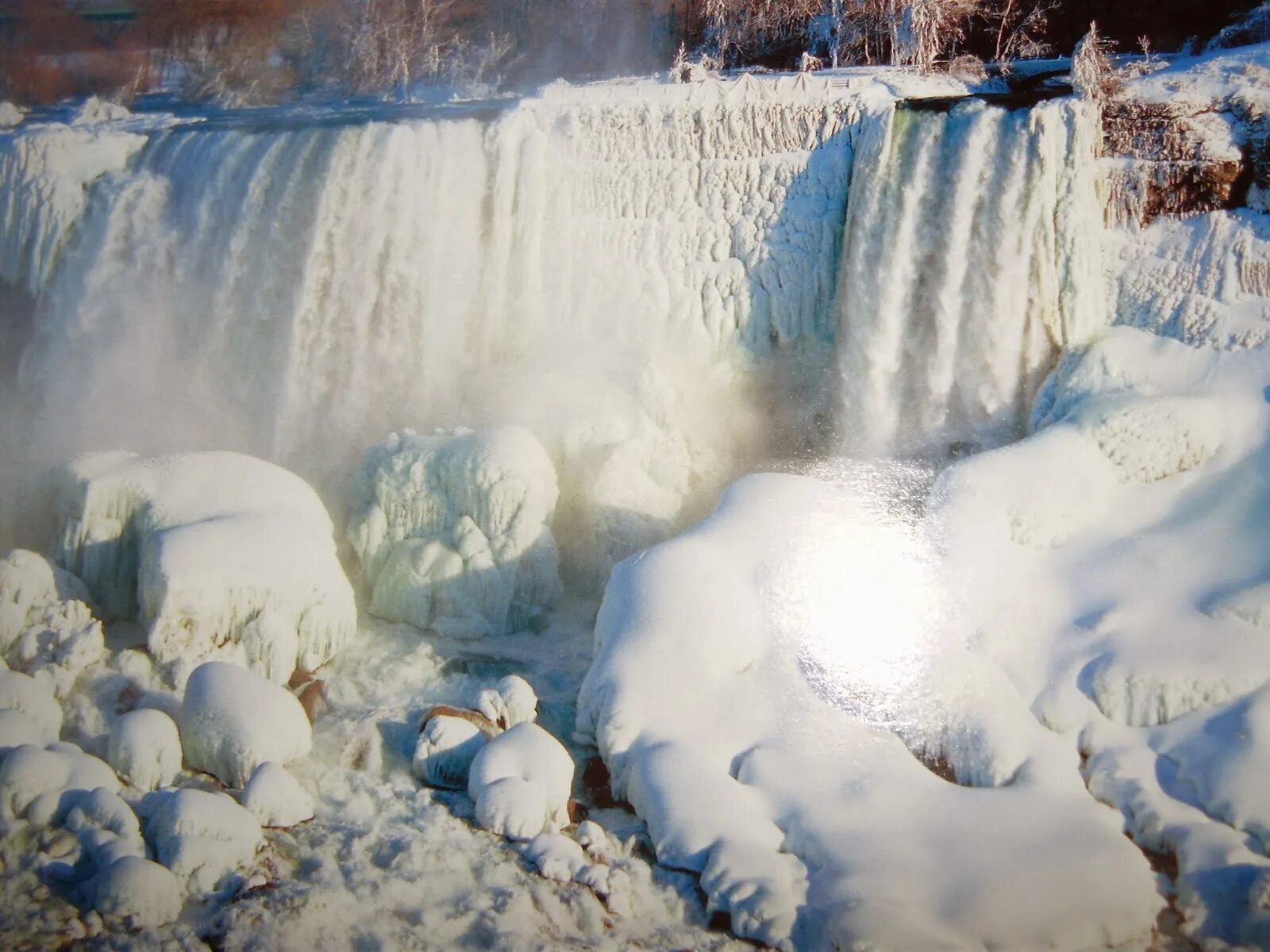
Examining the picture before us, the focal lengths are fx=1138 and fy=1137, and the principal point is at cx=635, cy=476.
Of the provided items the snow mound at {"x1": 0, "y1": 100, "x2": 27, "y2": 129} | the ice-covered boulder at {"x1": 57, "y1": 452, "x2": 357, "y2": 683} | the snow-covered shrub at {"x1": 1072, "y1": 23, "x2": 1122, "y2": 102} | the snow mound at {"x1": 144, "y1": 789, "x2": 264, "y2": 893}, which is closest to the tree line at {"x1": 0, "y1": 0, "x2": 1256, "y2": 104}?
the snow mound at {"x1": 0, "y1": 100, "x2": 27, "y2": 129}

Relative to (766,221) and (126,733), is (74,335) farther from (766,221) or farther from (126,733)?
(766,221)

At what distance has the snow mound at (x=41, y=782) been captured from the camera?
251 centimetres

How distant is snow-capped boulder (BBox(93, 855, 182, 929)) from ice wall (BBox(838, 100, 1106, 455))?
2.86 metres

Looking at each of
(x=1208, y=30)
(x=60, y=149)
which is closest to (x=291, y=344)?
(x=60, y=149)

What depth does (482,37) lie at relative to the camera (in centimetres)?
534

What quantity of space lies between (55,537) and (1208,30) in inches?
215

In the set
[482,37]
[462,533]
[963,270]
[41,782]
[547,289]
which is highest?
[482,37]

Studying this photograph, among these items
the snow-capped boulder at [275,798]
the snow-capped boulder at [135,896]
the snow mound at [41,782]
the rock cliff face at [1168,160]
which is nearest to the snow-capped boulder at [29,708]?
the snow mound at [41,782]

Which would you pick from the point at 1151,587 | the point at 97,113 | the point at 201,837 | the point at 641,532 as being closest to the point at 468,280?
the point at 641,532

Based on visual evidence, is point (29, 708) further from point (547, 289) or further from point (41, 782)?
point (547, 289)

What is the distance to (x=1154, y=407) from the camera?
3.60 m

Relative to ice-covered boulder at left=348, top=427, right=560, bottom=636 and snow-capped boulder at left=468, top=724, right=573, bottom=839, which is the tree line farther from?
snow-capped boulder at left=468, top=724, right=573, bottom=839

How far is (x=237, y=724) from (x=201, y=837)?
54cm

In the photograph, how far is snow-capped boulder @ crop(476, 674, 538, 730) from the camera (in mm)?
3320
